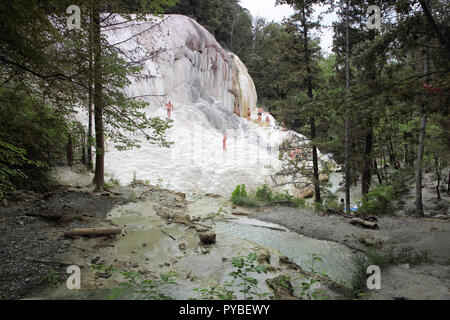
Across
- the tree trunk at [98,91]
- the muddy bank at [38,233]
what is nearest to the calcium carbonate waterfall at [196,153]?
the muddy bank at [38,233]

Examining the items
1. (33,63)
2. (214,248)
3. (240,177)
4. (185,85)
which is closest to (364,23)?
(240,177)

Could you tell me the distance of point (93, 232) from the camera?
18.7 ft

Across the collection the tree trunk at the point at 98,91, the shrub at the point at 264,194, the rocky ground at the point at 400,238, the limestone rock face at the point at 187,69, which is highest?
the limestone rock face at the point at 187,69

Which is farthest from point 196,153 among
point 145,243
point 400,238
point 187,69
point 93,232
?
point 400,238

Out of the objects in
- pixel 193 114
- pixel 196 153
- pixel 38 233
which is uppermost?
pixel 193 114

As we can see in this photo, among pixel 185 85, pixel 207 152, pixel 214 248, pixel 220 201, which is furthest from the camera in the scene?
pixel 185 85

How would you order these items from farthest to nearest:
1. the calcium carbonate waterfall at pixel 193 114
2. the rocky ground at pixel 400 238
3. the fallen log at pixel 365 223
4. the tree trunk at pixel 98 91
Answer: the calcium carbonate waterfall at pixel 193 114 → the fallen log at pixel 365 223 → the tree trunk at pixel 98 91 → the rocky ground at pixel 400 238

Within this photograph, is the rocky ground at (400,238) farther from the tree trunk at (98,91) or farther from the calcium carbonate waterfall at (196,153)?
the tree trunk at (98,91)

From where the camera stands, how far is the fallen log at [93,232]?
541 cm

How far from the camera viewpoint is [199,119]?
21.9 meters

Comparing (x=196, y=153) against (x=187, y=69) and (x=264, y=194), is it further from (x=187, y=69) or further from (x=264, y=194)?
(x=187, y=69)
